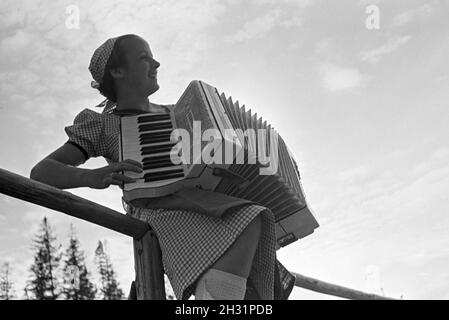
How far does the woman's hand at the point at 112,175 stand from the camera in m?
2.10

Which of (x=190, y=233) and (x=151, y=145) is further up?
(x=151, y=145)

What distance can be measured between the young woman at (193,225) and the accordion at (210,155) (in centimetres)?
7

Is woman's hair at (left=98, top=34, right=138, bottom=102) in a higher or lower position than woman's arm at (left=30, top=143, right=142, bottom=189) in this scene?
higher

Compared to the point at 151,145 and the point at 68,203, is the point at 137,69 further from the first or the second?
the point at 68,203

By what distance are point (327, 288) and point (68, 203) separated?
2591mm

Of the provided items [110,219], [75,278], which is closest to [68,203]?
[110,219]

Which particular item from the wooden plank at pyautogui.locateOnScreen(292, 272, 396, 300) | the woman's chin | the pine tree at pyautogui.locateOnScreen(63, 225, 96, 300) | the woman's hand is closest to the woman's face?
the woman's chin

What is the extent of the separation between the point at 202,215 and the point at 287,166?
29.0 inches

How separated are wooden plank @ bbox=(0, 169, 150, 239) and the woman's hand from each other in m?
0.10

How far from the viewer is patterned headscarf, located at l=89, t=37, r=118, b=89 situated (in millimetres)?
2512

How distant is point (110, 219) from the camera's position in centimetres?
208

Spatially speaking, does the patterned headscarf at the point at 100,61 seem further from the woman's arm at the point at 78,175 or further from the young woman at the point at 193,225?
the woman's arm at the point at 78,175

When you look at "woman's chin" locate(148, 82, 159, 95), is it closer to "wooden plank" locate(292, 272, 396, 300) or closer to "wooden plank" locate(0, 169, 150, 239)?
"wooden plank" locate(0, 169, 150, 239)
